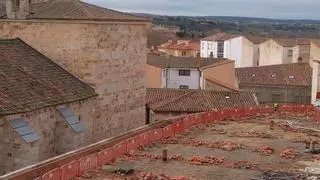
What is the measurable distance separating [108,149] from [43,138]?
12.6 ft

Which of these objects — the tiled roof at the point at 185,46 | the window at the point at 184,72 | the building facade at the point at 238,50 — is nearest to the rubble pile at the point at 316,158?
the window at the point at 184,72

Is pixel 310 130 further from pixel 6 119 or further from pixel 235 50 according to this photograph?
pixel 235 50

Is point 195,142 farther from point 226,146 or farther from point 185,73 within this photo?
point 185,73

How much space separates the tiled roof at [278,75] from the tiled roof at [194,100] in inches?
642

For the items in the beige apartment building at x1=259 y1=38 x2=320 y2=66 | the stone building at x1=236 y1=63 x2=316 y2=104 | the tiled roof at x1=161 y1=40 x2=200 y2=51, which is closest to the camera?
the stone building at x1=236 y1=63 x2=316 y2=104

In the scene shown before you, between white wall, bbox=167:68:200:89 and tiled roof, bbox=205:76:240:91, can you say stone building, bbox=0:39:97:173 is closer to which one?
tiled roof, bbox=205:76:240:91

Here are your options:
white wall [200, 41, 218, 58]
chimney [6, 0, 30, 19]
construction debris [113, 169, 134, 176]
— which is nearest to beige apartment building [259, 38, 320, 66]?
white wall [200, 41, 218, 58]

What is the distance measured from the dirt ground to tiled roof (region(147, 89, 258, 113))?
10.7m

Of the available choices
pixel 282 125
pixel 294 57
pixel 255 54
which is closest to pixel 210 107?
pixel 282 125

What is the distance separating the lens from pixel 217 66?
2019 inches

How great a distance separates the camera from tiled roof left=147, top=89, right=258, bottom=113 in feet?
116

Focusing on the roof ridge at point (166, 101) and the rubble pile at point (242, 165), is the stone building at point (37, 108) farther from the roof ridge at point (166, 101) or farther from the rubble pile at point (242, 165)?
the roof ridge at point (166, 101)

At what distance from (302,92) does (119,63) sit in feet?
104

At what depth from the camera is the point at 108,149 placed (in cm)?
1733
